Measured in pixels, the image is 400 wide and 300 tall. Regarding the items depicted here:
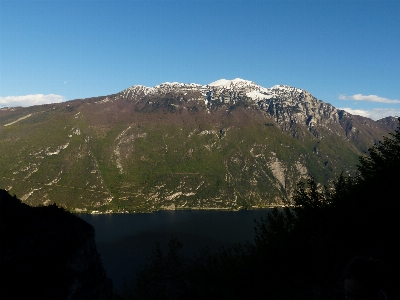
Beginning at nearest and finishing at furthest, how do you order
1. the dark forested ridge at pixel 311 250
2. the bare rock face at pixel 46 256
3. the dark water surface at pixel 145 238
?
the bare rock face at pixel 46 256 → the dark forested ridge at pixel 311 250 → the dark water surface at pixel 145 238

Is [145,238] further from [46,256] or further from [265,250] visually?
[46,256]

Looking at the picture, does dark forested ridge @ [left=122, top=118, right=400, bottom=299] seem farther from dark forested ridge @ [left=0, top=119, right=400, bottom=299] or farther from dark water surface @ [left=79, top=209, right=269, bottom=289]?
dark water surface @ [left=79, top=209, right=269, bottom=289]

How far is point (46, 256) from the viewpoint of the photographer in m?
20.2

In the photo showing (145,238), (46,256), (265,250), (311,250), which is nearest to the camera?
(46,256)

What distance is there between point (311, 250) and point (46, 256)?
73.0ft

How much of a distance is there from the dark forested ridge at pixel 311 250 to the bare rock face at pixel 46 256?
41.4ft

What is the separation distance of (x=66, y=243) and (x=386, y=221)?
25142 millimetres

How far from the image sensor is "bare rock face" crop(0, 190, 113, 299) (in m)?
17.9

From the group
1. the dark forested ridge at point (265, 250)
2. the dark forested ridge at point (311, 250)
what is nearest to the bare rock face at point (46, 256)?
the dark forested ridge at point (265, 250)

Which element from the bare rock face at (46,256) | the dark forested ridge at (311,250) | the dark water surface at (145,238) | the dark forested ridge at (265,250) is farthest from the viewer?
the dark water surface at (145,238)

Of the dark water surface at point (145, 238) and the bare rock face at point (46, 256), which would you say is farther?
the dark water surface at point (145, 238)

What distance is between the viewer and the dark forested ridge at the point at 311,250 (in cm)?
2217

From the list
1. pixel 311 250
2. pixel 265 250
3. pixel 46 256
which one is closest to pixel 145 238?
pixel 265 250

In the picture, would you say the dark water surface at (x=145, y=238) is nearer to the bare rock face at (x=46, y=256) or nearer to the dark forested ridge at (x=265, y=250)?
the dark forested ridge at (x=265, y=250)
